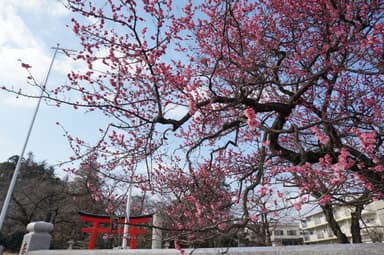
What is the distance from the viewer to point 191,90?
4.14 m

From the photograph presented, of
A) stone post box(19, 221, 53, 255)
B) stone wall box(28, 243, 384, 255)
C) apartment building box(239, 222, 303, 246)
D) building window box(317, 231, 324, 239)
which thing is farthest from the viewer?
building window box(317, 231, 324, 239)

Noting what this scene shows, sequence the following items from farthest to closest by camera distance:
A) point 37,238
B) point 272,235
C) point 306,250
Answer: point 272,235, point 37,238, point 306,250

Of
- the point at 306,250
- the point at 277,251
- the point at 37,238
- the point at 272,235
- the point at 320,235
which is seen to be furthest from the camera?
the point at 320,235

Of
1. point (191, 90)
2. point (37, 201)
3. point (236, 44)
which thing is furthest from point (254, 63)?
point (37, 201)

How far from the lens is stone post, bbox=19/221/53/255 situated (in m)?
5.73

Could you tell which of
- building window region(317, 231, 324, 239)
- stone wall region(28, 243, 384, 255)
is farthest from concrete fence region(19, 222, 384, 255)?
building window region(317, 231, 324, 239)

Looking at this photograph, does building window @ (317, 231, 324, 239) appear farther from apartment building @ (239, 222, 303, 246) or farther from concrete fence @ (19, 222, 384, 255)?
concrete fence @ (19, 222, 384, 255)

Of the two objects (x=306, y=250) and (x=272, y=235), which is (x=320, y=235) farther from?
(x=306, y=250)

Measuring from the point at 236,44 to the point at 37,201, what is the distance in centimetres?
1955

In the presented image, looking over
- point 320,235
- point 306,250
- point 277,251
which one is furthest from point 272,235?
point 320,235

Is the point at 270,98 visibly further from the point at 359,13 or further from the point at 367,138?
the point at 367,138

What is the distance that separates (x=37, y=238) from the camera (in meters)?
5.80

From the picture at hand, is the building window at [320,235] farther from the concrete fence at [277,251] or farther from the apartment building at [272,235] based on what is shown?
the concrete fence at [277,251]

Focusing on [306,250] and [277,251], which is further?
[277,251]
